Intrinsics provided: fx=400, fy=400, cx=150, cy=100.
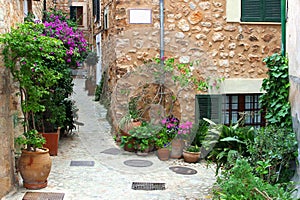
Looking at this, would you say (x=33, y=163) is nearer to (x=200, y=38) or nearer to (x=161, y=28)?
(x=161, y=28)

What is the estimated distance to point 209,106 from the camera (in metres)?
7.42

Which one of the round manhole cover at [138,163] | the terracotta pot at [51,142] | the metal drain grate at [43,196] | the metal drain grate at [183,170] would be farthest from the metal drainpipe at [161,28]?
Result: the metal drain grate at [43,196]

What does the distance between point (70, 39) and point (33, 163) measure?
2.86m

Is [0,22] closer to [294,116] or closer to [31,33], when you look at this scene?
[31,33]

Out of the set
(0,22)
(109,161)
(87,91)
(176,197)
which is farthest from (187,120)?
(87,91)

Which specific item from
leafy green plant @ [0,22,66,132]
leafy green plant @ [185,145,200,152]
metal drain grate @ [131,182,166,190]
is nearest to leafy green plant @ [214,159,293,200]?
metal drain grate @ [131,182,166,190]

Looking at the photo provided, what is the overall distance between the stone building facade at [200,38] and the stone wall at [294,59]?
97.0 inches

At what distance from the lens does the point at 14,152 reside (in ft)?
Result: 17.0

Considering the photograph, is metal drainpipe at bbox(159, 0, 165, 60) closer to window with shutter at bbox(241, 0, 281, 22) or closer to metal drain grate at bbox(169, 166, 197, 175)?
window with shutter at bbox(241, 0, 281, 22)

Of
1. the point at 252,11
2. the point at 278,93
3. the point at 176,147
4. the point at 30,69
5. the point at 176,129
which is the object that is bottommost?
the point at 176,147

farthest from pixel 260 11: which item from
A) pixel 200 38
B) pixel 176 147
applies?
pixel 176 147

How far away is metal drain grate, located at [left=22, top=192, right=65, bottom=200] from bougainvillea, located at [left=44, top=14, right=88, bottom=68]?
9.15 feet

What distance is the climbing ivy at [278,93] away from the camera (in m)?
4.79

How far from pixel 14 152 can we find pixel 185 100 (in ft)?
11.0
